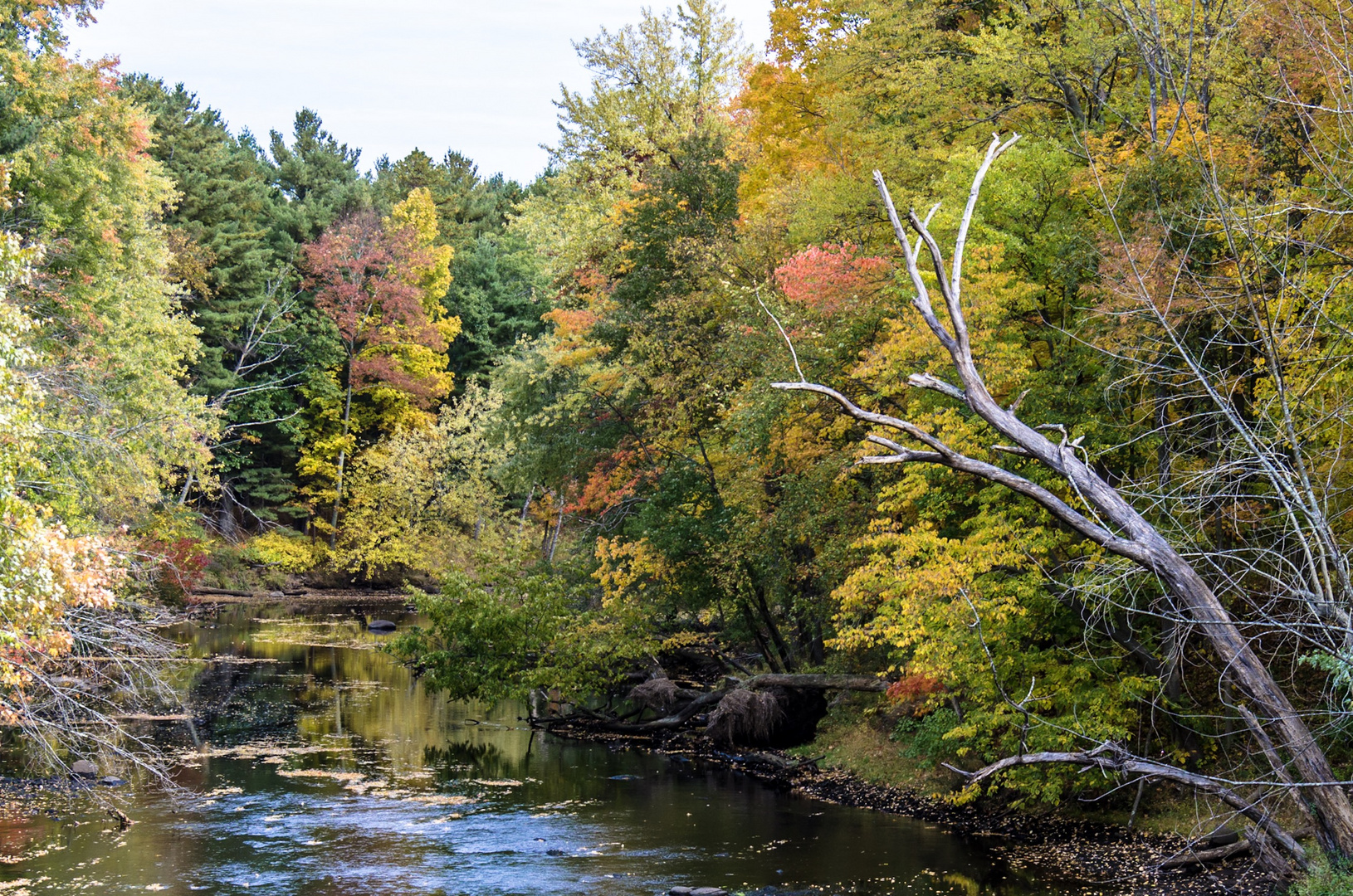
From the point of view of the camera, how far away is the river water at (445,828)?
12.4 metres

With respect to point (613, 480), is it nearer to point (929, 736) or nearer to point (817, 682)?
point (817, 682)

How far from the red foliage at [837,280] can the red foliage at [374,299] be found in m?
34.0

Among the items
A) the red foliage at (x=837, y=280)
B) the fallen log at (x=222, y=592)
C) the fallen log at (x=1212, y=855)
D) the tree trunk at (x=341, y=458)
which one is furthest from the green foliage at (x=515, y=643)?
the tree trunk at (x=341, y=458)

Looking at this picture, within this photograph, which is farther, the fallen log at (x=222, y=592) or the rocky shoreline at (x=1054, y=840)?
the fallen log at (x=222, y=592)

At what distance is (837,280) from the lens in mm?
18328

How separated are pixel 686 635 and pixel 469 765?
20.9ft

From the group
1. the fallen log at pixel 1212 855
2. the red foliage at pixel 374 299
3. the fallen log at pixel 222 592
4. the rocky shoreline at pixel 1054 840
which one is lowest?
the rocky shoreline at pixel 1054 840

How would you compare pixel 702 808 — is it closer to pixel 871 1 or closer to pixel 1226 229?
pixel 1226 229

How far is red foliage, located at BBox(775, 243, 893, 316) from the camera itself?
18.2 metres

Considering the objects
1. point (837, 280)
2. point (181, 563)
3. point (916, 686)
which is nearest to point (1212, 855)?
point (916, 686)

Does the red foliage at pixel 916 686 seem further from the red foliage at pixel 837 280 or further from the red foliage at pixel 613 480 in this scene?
the red foliage at pixel 613 480

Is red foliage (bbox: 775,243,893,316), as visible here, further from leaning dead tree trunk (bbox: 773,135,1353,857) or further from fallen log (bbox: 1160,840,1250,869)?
fallen log (bbox: 1160,840,1250,869)

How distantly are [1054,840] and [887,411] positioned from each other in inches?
267

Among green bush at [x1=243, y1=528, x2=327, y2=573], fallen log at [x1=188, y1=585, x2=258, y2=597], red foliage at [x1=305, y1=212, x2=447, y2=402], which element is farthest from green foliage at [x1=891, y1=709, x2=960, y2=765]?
red foliage at [x1=305, y1=212, x2=447, y2=402]
